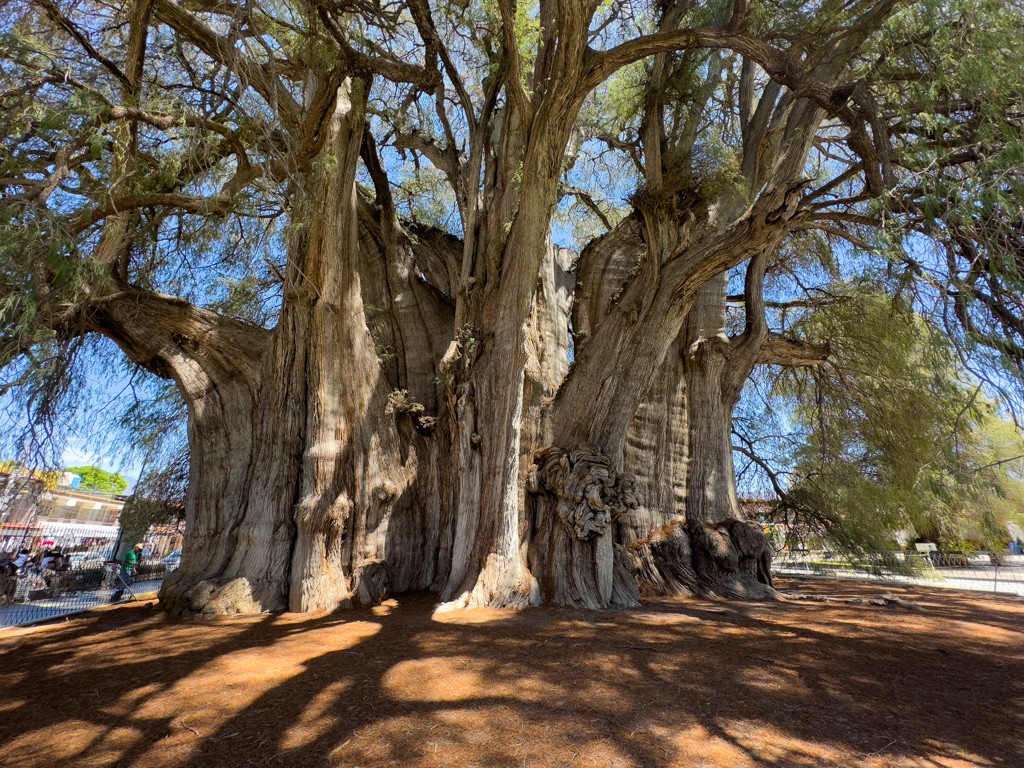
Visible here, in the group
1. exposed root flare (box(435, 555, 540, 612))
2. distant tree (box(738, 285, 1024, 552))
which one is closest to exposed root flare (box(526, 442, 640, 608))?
exposed root flare (box(435, 555, 540, 612))

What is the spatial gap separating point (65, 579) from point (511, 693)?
859 centimetres

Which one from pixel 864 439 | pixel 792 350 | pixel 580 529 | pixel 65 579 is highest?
pixel 792 350

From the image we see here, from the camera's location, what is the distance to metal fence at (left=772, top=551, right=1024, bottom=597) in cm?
786

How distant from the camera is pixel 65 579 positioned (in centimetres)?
791

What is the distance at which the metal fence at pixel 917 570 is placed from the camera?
7863mm

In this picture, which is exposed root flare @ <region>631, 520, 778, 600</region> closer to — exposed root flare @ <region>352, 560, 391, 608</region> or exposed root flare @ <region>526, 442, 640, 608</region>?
exposed root flare @ <region>526, 442, 640, 608</region>

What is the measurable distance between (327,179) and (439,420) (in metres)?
2.82

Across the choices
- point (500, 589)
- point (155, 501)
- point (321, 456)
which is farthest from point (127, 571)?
point (500, 589)

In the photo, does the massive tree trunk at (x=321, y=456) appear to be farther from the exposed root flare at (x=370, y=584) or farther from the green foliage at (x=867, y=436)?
the green foliage at (x=867, y=436)

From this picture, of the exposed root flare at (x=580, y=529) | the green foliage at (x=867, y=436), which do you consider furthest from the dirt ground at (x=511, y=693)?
the green foliage at (x=867, y=436)

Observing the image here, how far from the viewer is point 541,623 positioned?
4.04m

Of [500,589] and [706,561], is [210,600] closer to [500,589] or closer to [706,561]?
[500,589]

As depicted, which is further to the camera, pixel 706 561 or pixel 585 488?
pixel 706 561

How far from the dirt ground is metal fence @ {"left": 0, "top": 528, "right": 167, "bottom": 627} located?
240cm
